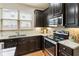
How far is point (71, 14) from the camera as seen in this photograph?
4.40 feet

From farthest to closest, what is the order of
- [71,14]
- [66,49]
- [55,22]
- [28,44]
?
[28,44] < [55,22] < [71,14] < [66,49]

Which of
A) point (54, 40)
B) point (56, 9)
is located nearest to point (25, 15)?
point (54, 40)

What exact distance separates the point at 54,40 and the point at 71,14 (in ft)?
1.26

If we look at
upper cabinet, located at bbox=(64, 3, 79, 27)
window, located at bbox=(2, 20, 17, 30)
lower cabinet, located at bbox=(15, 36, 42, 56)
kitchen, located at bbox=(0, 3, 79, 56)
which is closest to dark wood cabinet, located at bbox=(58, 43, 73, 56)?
kitchen, located at bbox=(0, 3, 79, 56)

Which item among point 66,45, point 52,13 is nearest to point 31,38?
point 52,13

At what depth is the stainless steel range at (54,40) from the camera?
4.58ft

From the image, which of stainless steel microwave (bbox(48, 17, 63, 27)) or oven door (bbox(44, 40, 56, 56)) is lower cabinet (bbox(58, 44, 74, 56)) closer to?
oven door (bbox(44, 40, 56, 56))

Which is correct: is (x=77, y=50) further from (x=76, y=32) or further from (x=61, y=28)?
(x=61, y=28)

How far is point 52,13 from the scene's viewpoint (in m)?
1.76

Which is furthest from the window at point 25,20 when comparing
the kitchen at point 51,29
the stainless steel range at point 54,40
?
the stainless steel range at point 54,40

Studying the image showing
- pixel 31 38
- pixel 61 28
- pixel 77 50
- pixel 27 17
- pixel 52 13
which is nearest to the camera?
pixel 77 50

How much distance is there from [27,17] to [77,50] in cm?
66

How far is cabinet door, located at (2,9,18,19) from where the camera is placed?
121cm

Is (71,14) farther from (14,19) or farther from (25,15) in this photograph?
(14,19)
